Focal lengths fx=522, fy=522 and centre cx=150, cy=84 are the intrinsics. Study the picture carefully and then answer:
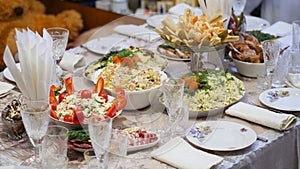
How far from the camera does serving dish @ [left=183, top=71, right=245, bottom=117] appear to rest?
1.60 m

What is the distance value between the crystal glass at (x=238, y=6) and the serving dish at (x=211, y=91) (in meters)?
0.55

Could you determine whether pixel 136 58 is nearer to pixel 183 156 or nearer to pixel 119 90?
pixel 119 90

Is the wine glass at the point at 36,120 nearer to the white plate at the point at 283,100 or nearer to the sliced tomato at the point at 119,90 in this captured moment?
the sliced tomato at the point at 119,90

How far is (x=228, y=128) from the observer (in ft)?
5.09

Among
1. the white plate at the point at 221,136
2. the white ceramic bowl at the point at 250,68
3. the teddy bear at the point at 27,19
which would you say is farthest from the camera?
the teddy bear at the point at 27,19

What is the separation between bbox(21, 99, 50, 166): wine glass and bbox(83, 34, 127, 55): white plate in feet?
2.63

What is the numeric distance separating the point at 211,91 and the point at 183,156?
328 millimetres

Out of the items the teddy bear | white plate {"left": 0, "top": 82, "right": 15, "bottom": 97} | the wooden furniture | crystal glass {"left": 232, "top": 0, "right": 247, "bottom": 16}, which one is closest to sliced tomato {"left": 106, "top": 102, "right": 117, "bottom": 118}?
white plate {"left": 0, "top": 82, "right": 15, "bottom": 97}

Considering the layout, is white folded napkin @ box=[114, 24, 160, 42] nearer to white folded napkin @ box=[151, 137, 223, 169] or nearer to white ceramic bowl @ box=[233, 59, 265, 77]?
white ceramic bowl @ box=[233, 59, 265, 77]

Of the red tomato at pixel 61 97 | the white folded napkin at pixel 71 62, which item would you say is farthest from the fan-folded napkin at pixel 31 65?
the white folded napkin at pixel 71 62

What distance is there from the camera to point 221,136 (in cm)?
151

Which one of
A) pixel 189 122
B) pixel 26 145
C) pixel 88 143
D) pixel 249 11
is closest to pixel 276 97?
pixel 189 122

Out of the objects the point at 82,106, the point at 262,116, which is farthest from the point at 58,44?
the point at 262,116

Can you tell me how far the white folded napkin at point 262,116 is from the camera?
154 cm
